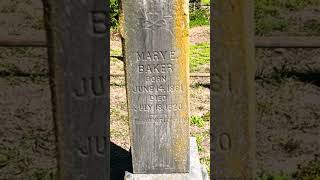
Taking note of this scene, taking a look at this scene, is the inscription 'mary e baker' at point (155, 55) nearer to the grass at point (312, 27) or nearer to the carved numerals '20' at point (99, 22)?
the carved numerals '20' at point (99, 22)

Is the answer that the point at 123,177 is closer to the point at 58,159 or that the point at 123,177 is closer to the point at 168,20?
the point at 168,20

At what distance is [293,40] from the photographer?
6340 millimetres

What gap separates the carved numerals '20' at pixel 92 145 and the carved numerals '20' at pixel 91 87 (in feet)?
0.22

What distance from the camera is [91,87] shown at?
0.66 metres

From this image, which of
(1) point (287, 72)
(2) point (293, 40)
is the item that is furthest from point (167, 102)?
(2) point (293, 40)

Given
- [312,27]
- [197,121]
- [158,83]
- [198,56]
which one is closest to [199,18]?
[198,56]

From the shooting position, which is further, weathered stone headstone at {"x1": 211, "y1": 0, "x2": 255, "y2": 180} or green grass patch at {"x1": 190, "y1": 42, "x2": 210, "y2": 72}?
green grass patch at {"x1": 190, "y1": 42, "x2": 210, "y2": 72}

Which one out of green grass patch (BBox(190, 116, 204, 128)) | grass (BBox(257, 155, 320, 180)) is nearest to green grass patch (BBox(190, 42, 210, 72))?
green grass patch (BBox(190, 116, 204, 128))

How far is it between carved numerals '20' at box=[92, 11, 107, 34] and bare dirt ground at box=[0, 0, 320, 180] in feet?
8.07

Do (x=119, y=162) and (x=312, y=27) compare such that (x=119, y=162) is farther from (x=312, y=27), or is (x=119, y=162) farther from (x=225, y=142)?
(x=312, y=27)

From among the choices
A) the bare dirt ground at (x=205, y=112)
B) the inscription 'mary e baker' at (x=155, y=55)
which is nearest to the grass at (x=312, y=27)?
the bare dirt ground at (x=205, y=112)

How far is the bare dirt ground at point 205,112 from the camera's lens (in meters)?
3.75

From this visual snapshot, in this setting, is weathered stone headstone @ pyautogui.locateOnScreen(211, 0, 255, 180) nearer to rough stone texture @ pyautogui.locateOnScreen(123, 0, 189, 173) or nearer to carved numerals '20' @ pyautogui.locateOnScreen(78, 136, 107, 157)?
carved numerals '20' @ pyautogui.locateOnScreen(78, 136, 107, 157)

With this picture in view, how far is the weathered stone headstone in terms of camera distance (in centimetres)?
61
